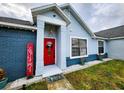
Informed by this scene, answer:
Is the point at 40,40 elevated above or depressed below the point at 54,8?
below

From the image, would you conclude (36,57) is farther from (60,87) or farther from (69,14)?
(69,14)

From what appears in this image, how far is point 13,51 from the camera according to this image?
5.28 metres

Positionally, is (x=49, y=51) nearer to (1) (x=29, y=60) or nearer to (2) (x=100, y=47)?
(1) (x=29, y=60)

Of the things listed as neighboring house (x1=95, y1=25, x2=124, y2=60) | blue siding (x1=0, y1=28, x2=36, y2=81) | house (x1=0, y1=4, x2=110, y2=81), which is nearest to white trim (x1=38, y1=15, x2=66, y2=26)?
house (x1=0, y1=4, x2=110, y2=81)

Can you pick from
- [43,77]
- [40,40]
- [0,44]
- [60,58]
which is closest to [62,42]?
[60,58]

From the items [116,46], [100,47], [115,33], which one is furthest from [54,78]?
[115,33]

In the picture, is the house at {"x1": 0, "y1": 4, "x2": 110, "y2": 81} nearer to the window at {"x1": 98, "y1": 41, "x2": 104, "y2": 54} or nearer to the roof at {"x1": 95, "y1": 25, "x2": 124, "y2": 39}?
the window at {"x1": 98, "y1": 41, "x2": 104, "y2": 54}

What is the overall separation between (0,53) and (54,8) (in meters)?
4.76

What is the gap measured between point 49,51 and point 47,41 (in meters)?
0.91

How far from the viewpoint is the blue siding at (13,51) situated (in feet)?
16.4

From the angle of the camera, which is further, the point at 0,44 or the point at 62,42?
the point at 62,42

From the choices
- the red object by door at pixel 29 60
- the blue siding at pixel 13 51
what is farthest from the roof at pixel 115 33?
the blue siding at pixel 13 51

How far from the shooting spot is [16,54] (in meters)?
5.37

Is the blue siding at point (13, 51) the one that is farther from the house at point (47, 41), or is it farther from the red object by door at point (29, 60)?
the red object by door at point (29, 60)
